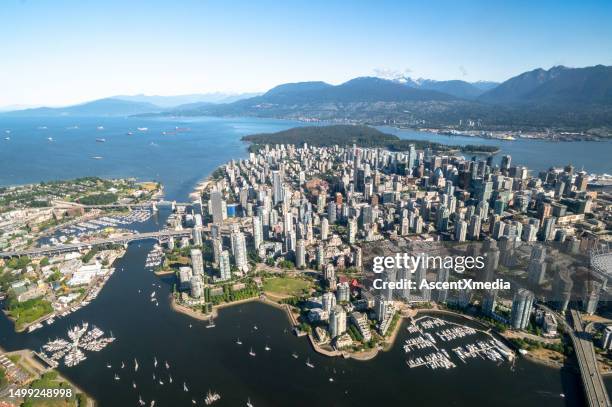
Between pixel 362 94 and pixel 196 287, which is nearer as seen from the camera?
pixel 196 287

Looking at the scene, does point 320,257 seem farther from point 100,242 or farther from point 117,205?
point 117,205

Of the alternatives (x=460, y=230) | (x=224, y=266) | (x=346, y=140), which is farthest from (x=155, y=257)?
(x=346, y=140)

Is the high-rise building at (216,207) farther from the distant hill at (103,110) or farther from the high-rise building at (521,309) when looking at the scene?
the distant hill at (103,110)

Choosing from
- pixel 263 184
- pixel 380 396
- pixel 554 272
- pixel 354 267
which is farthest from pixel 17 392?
pixel 263 184

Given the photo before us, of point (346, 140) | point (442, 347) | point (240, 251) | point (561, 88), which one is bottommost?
point (442, 347)

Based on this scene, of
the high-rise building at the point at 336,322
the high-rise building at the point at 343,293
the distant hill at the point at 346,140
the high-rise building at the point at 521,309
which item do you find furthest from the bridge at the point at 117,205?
the distant hill at the point at 346,140

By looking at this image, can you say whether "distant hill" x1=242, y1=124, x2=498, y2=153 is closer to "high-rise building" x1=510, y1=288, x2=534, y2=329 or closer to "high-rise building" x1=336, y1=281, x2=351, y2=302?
"high-rise building" x1=510, y1=288, x2=534, y2=329

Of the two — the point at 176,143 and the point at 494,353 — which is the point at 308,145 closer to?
the point at 176,143
